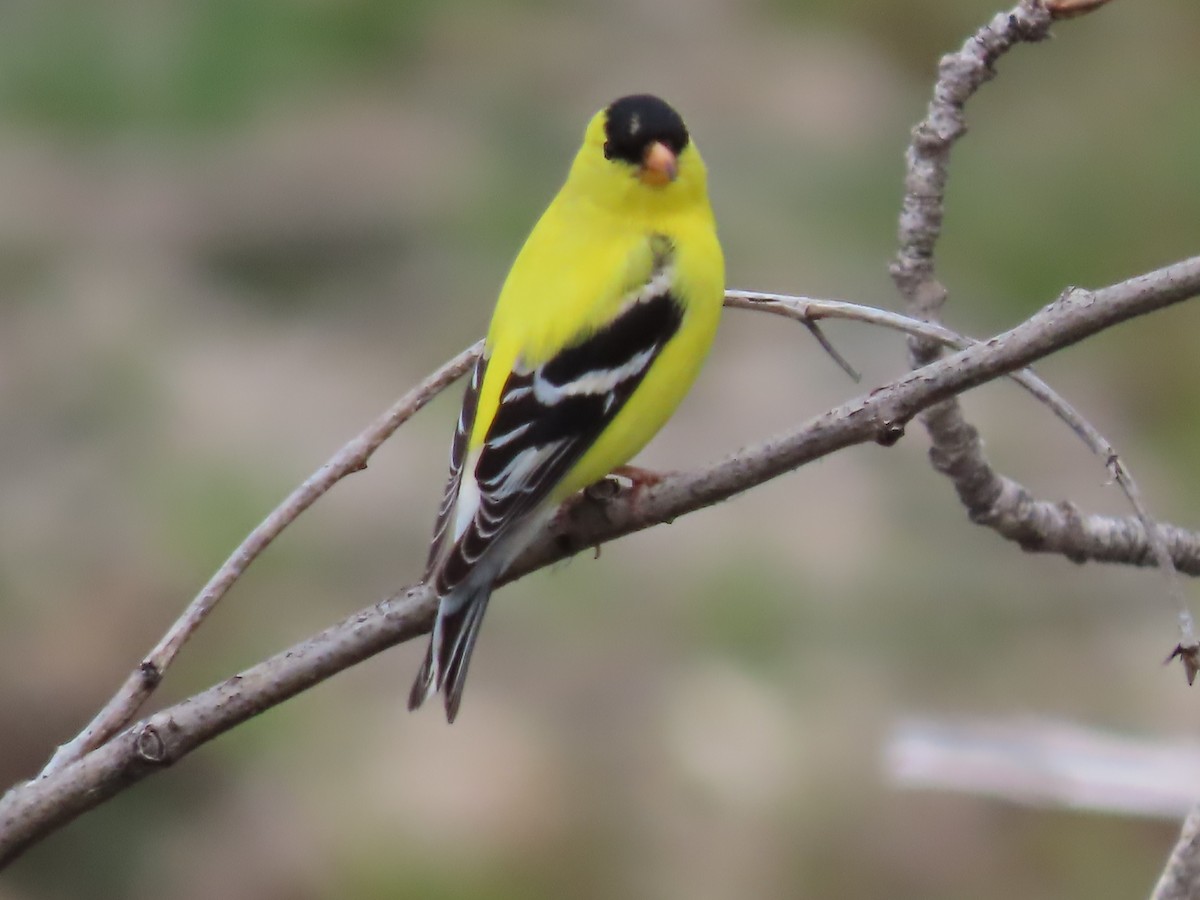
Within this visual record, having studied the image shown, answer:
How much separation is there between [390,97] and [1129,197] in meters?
3.21

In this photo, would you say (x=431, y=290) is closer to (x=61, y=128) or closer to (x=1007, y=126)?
(x=61, y=128)

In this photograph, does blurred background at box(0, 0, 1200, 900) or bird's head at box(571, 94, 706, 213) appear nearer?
bird's head at box(571, 94, 706, 213)

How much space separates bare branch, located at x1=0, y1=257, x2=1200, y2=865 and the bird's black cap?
137 centimetres

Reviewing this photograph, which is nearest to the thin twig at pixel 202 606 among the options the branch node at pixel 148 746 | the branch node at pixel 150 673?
the branch node at pixel 150 673

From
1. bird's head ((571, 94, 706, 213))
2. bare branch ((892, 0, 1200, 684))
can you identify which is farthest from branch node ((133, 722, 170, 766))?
bird's head ((571, 94, 706, 213))

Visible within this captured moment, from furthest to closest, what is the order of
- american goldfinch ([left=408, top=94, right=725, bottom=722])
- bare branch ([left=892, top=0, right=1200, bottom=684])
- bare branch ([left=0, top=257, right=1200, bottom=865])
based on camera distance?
american goldfinch ([left=408, top=94, right=725, bottom=722]) < bare branch ([left=892, top=0, right=1200, bottom=684]) < bare branch ([left=0, top=257, right=1200, bottom=865])

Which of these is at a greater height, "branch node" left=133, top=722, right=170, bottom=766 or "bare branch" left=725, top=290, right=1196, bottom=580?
"bare branch" left=725, top=290, right=1196, bottom=580

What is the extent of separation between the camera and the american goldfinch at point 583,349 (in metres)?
2.62

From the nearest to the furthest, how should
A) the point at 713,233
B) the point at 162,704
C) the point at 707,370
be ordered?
1. the point at 713,233
2. the point at 162,704
3. the point at 707,370

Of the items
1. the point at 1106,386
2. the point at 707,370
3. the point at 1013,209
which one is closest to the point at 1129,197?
the point at 1013,209

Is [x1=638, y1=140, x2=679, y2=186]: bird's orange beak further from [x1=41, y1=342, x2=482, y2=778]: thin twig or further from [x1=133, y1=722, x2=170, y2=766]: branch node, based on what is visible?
[x1=133, y1=722, x2=170, y2=766]: branch node

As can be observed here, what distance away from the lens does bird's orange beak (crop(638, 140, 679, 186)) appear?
3.17m

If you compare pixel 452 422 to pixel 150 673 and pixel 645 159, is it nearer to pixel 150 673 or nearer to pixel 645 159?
pixel 645 159

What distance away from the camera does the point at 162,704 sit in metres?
4.98
